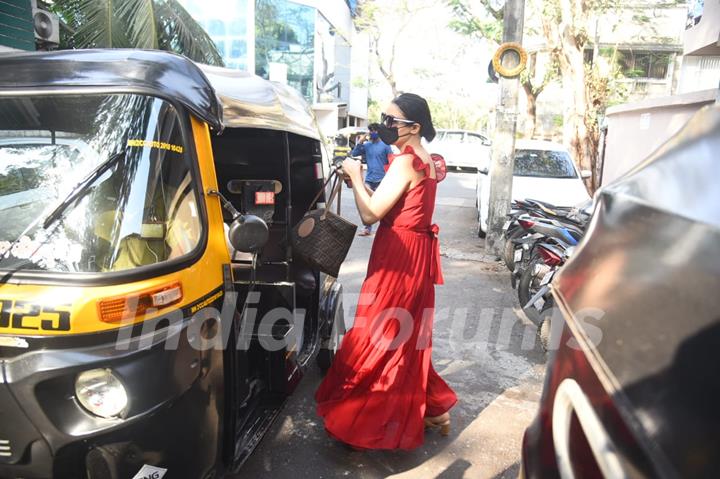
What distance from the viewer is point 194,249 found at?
7.39 feet

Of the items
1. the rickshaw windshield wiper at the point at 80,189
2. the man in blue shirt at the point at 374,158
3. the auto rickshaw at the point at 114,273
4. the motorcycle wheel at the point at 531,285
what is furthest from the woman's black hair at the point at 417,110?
the man in blue shirt at the point at 374,158

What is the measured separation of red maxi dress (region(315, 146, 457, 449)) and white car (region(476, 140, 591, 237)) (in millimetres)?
6165

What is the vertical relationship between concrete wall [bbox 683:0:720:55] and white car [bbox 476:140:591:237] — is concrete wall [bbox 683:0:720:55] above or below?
above

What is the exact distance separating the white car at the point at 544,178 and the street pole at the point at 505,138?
691 mm

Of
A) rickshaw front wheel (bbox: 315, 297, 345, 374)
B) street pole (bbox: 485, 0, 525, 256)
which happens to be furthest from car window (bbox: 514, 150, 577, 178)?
rickshaw front wheel (bbox: 315, 297, 345, 374)

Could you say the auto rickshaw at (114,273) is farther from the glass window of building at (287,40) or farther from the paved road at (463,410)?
the glass window of building at (287,40)

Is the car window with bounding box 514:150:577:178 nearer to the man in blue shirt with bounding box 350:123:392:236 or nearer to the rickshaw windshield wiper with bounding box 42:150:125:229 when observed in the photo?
the man in blue shirt with bounding box 350:123:392:236

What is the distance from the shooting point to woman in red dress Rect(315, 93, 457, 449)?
10.0 feet

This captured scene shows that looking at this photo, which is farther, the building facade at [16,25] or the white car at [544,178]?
the white car at [544,178]

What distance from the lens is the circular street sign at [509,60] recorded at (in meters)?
7.73

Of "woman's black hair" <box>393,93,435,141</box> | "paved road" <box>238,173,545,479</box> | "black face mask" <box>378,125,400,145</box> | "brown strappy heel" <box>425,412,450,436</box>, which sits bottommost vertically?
"paved road" <box>238,173,545,479</box>

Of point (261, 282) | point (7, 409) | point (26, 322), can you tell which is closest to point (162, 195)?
point (26, 322)

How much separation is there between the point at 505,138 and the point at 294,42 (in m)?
18.4

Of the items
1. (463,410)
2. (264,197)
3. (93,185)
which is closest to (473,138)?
(463,410)
